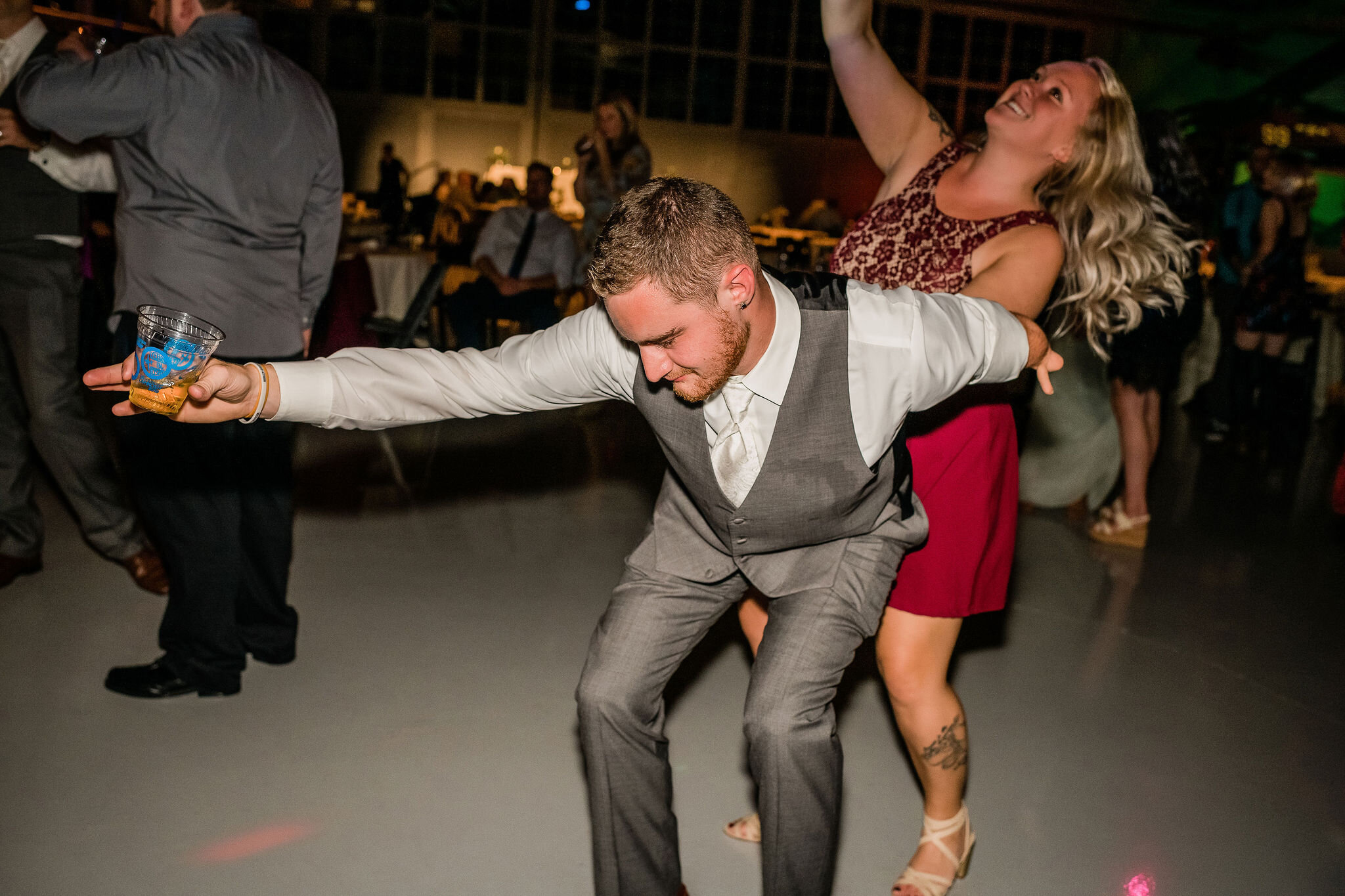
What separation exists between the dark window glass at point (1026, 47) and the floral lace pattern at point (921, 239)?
1677 cm

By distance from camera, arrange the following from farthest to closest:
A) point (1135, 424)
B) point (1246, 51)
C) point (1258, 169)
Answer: point (1246, 51) → point (1258, 169) → point (1135, 424)

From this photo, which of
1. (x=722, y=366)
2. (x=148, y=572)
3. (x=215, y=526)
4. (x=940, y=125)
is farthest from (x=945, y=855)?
(x=148, y=572)

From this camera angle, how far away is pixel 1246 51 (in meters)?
16.0

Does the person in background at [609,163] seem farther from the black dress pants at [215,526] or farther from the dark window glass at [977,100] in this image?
the dark window glass at [977,100]

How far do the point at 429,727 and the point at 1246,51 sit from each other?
57.3ft

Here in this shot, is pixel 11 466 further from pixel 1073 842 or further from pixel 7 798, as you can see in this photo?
pixel 1073 842

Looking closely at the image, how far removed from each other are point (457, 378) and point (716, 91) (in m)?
16.3

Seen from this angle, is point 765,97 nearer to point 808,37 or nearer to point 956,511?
point 808,37

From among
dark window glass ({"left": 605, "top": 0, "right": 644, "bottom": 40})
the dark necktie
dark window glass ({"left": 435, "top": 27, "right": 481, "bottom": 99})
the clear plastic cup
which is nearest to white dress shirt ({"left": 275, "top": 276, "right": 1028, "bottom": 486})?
the clear plastic cup

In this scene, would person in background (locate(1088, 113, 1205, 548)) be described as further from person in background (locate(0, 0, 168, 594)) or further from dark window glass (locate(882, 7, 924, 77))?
dark window glass (locate(882, 7, 924, 77))

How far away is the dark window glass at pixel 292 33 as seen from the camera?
49.7ft

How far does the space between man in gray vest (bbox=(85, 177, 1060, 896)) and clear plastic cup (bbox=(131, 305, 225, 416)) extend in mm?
29

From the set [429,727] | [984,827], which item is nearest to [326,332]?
[429,727]

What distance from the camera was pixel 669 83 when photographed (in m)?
16.8
